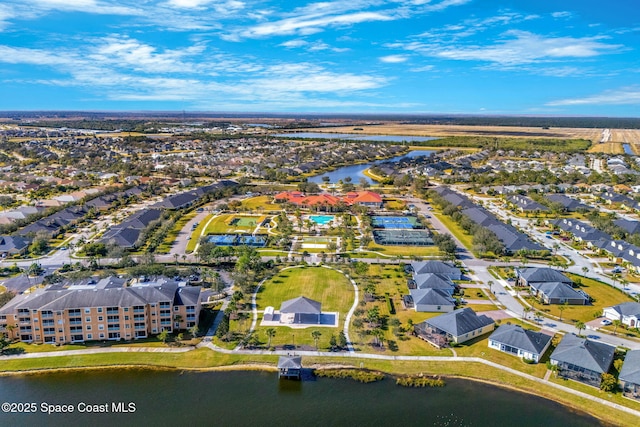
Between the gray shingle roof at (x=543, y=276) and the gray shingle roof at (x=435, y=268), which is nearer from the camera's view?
the gray shingle roof at (x=543, y=276)

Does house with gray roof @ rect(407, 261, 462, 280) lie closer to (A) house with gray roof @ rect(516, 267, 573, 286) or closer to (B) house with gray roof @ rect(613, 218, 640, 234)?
(A) house with gray roof @ rect(516, 267, 573, 286)

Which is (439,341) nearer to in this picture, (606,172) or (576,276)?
(576,276)

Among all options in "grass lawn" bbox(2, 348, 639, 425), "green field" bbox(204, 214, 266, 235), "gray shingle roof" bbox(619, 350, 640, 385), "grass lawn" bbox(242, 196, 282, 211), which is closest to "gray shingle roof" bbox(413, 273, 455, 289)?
"grass lawn" bbox(2, 348, 639, 425)

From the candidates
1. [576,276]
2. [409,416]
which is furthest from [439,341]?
[576,276]

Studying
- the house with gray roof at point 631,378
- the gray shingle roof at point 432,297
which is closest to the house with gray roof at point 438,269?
the gray shingle roof at point 432,297

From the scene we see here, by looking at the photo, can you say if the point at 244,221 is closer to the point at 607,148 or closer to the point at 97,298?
the point at 97,298

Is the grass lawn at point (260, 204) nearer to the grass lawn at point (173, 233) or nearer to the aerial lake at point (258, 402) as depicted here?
the grass lawn at point (173, 233)
